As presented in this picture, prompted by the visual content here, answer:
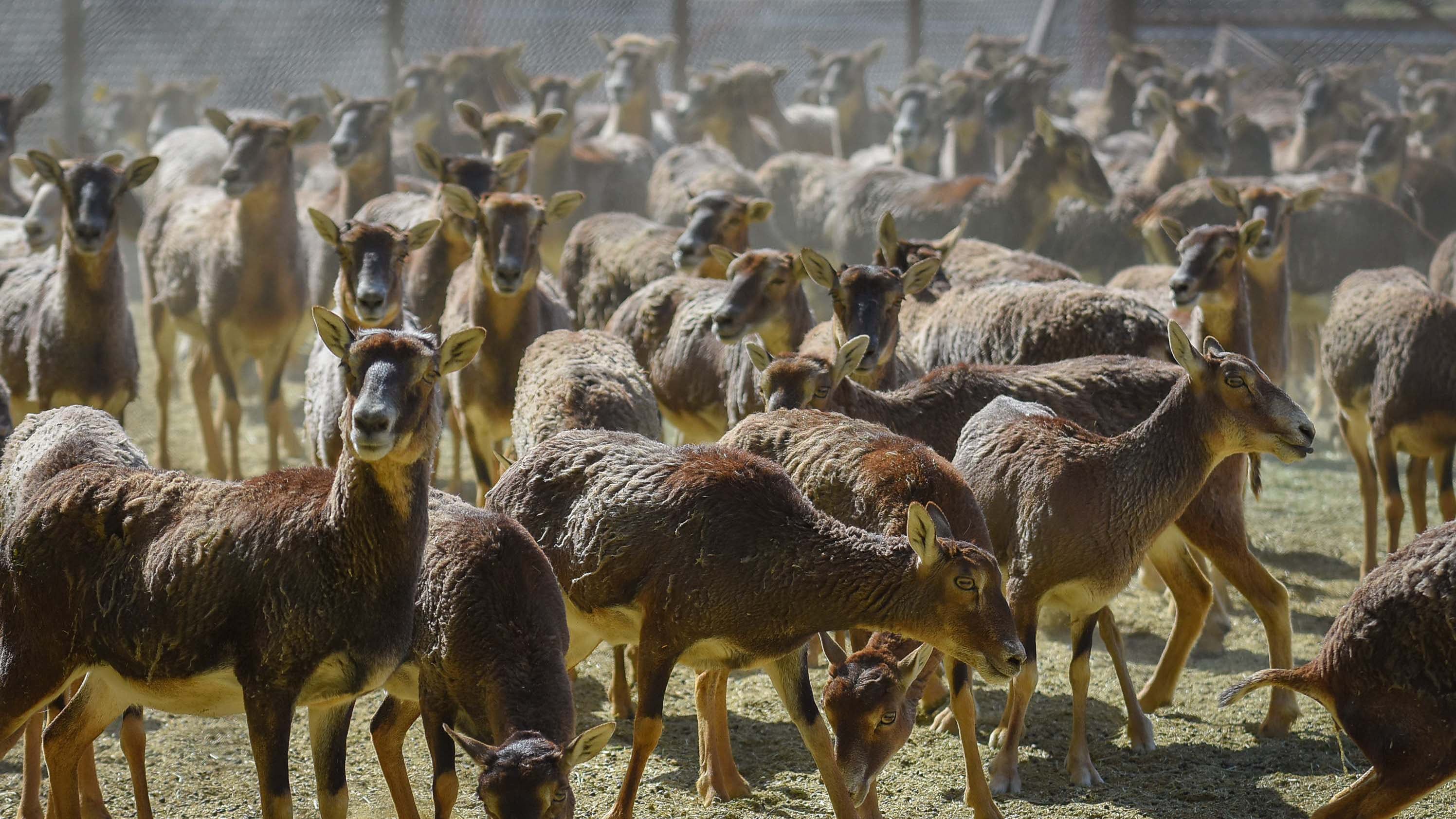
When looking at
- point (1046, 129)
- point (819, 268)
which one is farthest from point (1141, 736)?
point (1046, 129)

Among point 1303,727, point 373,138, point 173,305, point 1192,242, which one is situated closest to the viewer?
point 1303,727

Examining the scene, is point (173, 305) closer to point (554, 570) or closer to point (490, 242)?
point (490, 242)

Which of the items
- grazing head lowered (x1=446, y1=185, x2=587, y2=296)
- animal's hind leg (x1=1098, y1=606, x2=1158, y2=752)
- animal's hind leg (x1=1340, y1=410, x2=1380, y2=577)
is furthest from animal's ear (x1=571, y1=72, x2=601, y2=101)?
animal's hind leg (x1=1098, y1=606, x2=1158, y2=752)

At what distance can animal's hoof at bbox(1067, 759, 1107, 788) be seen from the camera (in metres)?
6.16

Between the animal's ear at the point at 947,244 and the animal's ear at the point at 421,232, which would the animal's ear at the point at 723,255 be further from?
the animal's ear at the point at 421,232

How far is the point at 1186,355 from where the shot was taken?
607cm

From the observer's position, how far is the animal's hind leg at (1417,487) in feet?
29.3

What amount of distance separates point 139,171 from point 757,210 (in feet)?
12.4

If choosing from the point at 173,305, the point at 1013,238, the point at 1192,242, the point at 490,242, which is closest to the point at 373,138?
the point at 173,305

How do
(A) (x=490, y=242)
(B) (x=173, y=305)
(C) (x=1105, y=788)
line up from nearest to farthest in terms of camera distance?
(C) (x=1105, y=788), (A) (x=490, y=242), (B) (x=173, y=305)

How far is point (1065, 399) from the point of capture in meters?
7.10

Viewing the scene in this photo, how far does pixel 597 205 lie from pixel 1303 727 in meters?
9.33

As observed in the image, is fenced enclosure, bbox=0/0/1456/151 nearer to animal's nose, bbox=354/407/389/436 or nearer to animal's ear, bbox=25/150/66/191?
animal's ear, bbox=25/150/66/191

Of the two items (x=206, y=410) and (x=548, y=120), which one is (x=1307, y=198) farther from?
(x=206, y=410)
